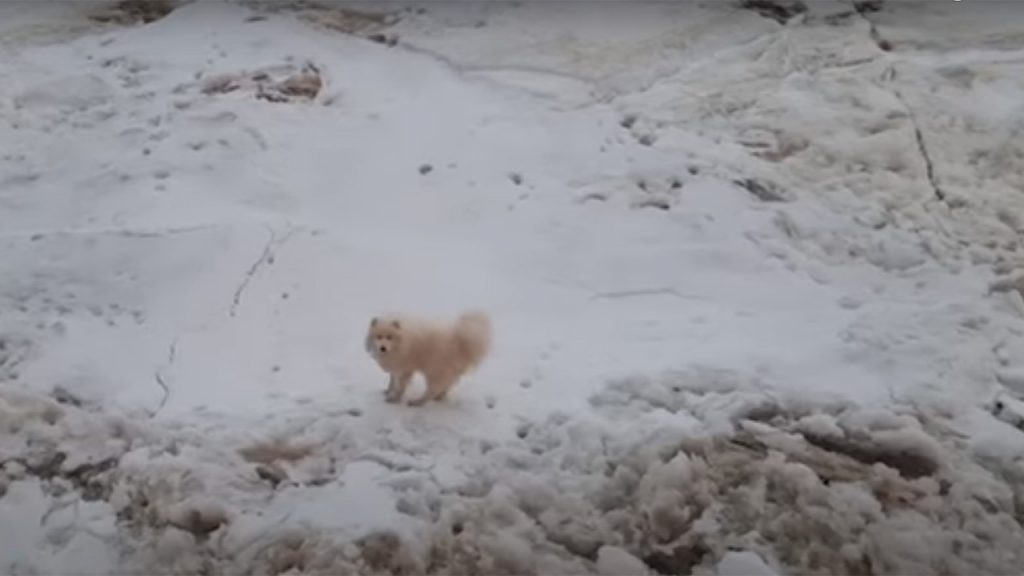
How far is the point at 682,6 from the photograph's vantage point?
8.62 ft

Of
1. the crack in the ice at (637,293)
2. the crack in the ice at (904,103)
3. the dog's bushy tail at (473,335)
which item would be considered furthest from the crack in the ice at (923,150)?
the dog's bushy tail at (473,335)

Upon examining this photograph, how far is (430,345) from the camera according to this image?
5.10ft

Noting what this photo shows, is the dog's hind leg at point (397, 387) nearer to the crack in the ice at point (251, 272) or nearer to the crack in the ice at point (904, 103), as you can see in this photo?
the crack in the ice at point (251, 272)

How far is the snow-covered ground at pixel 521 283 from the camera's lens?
4.72 ft

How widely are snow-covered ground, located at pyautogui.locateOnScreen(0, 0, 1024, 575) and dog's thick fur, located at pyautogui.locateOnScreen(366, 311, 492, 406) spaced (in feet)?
0.19

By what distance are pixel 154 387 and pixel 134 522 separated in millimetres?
233

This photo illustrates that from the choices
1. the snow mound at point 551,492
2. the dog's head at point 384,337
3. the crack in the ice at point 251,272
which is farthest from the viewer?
the crack in the ice at point 251,272

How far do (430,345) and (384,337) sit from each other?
0.06 metres

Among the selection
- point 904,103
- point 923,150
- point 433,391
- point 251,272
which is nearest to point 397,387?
point 433,391

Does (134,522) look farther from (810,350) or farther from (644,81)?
(644,81)

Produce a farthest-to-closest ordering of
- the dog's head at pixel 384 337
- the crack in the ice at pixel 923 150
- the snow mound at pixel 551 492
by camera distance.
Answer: the crack in the ice at pixel 923 150 → the dog's head at pixel 384 337 → the snow mound at pixel 551 492

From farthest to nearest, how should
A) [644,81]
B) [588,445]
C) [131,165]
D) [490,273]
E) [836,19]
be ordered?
[836,19] < [644,81] < [131,165] < [490,273] < [588,445]

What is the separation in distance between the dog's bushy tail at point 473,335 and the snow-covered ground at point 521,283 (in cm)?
8

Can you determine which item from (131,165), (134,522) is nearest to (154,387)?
(134,522)
